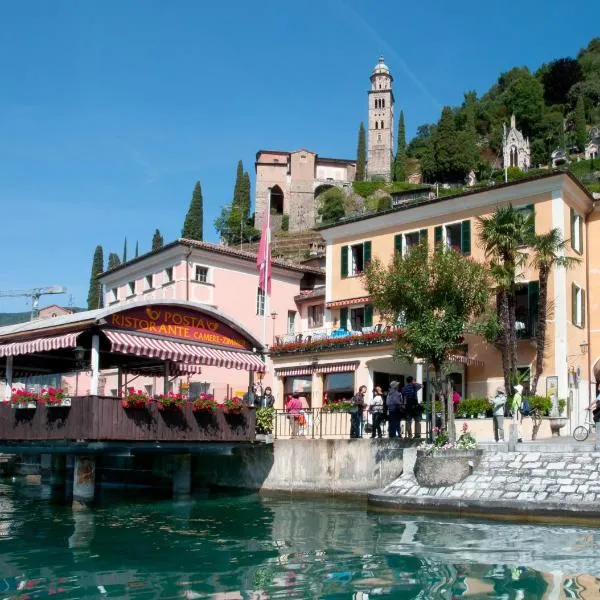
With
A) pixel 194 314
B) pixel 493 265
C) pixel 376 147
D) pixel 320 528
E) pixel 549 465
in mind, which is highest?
pixel 376 147

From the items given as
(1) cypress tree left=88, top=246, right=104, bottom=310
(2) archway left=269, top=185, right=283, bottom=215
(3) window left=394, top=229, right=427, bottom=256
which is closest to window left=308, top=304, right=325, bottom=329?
(3) window left=394, top=229, right=427, bottom=256

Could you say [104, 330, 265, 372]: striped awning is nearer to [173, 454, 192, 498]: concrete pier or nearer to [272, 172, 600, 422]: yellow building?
[173, 454, 192, 498]: concrete pier

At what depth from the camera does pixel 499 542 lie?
15.1 m

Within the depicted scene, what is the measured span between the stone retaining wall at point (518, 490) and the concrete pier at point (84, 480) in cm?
792

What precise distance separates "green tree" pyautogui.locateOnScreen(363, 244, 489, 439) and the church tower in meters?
118

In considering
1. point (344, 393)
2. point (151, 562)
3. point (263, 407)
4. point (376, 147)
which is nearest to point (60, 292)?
point (344, 393)

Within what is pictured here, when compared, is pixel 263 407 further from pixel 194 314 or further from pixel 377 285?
pixel 377 285

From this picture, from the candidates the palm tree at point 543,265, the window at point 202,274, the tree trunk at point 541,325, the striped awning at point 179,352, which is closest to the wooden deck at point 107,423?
the striped awning at point 179,352

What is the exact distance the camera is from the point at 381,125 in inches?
5955

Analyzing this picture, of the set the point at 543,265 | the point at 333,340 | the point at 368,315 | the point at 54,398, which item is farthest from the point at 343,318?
the point at 54,398

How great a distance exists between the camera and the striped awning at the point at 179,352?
72.1ft

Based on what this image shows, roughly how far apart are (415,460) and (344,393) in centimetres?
1446

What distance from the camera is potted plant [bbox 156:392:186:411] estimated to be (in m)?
22.6

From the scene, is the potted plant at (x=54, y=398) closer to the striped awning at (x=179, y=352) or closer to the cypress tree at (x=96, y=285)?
the striped awning at (x=179, y=352)
